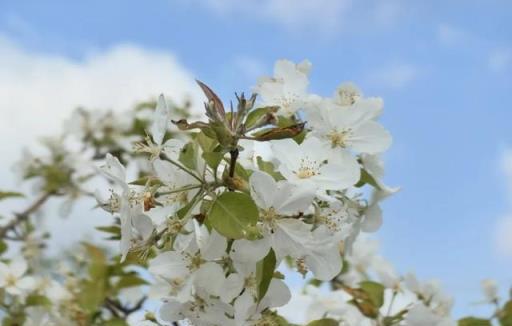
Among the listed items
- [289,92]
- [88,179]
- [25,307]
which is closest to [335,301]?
[289,92]

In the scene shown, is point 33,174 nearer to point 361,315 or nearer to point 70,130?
point 70,130

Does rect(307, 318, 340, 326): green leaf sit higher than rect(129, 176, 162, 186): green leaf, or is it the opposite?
rect(307, 318, 340, 326): green leaf

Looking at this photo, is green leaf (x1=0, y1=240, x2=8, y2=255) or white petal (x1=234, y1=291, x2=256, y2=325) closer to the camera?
white petal (x1=234, y1=291, x2=256, y2=325)

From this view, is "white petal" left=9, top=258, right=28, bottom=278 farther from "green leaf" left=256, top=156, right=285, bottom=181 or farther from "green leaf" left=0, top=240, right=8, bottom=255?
"green leaf" left=256, top=156, right=285, bottom=181

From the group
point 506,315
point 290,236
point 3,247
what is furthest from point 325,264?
point 3,247

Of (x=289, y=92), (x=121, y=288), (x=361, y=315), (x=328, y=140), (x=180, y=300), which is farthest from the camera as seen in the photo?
(x=121, y=288)

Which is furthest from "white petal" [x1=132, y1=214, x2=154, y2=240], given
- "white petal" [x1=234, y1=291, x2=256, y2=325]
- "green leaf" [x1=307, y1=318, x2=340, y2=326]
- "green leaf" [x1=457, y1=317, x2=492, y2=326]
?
"green leaf" [x1=457, y1=317, x2=492, y2=326]

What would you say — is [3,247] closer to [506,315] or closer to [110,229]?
[110,229]
